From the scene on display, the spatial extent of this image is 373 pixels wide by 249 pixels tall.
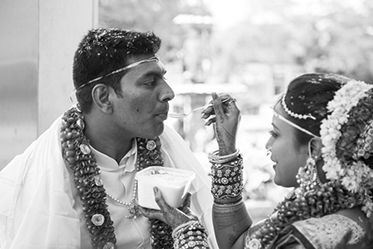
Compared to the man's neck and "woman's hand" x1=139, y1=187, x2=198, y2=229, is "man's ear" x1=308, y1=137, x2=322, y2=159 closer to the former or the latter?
"woman's hand" x1=139, y1=187, x2=198, y2=229

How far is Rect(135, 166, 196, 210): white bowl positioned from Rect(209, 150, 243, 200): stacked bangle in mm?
210

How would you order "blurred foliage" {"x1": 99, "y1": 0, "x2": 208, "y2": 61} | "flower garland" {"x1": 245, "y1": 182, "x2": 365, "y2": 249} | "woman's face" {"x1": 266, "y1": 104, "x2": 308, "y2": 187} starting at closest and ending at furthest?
"flower garland" {"x1": 245, "y1": 182, "x2": 365, "y2": 249} < "woman's face" {"x1": 266, "y1": 104, "x2": 308, "y2": 187} < "blurred foliage" {"x1": 99, "y1": 0, "x2": 208, "y2": 61}

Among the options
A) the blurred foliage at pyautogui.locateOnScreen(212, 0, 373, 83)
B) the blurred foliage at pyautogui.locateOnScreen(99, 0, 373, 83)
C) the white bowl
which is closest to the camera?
the white bowl

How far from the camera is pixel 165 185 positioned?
2.38 meters

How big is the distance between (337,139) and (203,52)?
11191 mm

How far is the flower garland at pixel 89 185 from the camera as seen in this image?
8.58ft

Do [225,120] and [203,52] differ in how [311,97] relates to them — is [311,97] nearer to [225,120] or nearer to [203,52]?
[225,120]

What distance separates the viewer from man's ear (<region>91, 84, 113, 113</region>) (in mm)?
2734

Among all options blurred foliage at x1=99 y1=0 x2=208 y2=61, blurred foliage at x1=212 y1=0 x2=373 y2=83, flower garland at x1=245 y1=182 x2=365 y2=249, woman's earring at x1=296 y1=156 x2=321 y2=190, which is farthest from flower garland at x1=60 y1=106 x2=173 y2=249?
blurred foliage at x1=212 y1=0 x2=373 y2=83

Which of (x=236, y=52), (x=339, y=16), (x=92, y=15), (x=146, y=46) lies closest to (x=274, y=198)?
(x=92, y=15)

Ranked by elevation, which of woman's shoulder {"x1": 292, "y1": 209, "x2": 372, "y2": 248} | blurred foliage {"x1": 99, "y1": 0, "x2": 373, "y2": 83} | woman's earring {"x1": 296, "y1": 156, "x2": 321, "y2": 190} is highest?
woman's earring {"x1": 296, "y1": 156, "x2": 321, "y2": 190}

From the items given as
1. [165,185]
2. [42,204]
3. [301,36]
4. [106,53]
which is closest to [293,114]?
[165,185]

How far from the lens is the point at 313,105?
2.16 m

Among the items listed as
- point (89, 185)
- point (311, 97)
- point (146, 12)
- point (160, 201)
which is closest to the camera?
point (311, 97)
